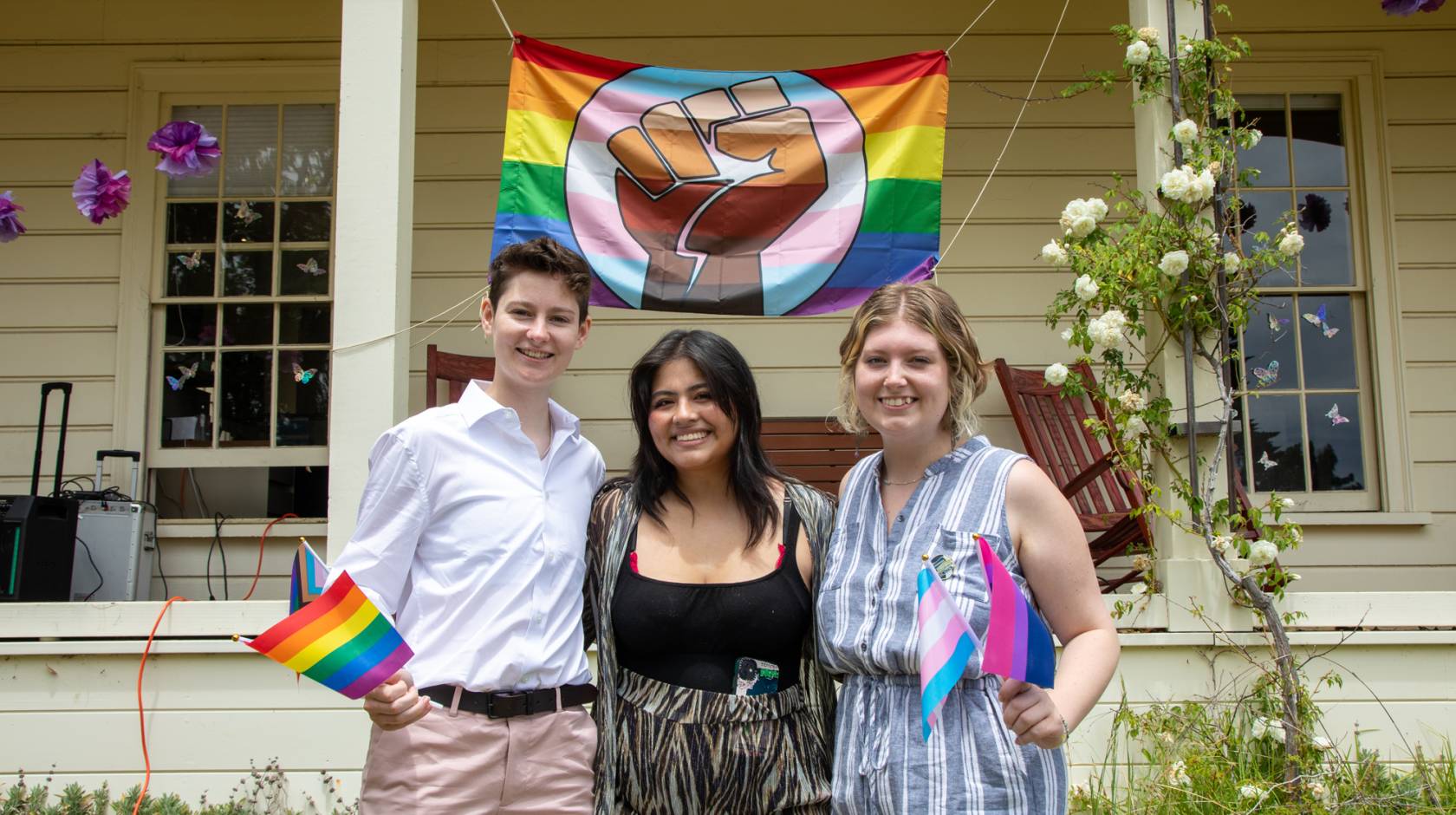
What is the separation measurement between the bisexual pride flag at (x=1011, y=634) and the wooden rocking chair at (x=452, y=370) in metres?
3.57

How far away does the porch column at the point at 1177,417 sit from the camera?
11.3 feet

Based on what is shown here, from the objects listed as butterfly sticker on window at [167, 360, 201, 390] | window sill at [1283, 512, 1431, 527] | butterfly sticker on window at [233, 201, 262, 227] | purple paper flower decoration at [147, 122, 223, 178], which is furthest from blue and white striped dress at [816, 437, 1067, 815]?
butterfly sticker on window at [233, 201, 262, 227]

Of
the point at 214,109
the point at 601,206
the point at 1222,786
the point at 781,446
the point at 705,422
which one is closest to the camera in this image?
the point at 705,422

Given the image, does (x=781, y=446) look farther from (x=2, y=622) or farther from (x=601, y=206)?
(x=2, y=622)

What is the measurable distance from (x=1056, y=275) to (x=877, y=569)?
3.86m

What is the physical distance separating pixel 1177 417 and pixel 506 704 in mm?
2513

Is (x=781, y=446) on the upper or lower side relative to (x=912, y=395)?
upper

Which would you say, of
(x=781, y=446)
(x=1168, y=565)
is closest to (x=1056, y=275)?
(x=781, y=446)

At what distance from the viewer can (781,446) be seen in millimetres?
4953

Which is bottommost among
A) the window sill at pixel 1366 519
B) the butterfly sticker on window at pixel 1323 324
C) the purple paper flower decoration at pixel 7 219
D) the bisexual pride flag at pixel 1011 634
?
the bisexual pride flag at pixel 1011 634

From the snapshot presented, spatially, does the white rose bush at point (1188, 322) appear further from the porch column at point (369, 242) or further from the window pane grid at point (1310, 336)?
the porch column at point (369, 242)

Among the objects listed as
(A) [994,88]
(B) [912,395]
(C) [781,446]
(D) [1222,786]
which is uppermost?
(A) [994,88]

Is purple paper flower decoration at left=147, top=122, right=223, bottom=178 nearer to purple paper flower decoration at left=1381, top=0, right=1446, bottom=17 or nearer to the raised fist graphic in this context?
the raised fist graphic

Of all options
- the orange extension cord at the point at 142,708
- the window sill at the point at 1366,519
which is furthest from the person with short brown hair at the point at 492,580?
the window sill at the point at 1366,519
